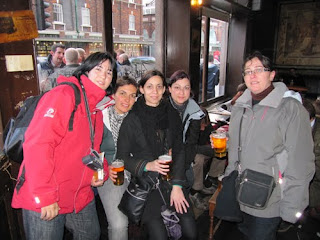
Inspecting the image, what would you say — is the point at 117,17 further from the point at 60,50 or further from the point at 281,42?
the point at 281,42

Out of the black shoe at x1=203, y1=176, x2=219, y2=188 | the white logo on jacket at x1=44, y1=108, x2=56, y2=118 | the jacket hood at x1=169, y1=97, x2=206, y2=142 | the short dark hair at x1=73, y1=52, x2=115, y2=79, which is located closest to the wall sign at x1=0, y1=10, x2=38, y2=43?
the short dark hair at x1=73, y1=52, x2=115, y2=79

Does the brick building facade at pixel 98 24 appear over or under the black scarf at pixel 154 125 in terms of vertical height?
over

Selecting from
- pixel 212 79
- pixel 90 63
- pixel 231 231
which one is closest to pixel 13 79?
pixel 90 63

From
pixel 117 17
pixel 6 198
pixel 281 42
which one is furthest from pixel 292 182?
pixel 281 42

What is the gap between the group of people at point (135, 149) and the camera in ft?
4.86

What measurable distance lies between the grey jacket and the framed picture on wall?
7.87 metres

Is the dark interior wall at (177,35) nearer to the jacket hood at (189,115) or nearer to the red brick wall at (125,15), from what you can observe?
the red brick wall at (125,15)

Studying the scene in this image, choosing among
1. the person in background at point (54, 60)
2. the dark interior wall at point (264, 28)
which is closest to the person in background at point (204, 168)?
the person in background at point (54, 60)

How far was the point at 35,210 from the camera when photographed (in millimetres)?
1546

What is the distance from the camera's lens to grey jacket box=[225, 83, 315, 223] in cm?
169

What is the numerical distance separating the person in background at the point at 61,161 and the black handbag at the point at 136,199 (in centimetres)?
29

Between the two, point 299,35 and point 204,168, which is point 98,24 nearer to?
point 204,168

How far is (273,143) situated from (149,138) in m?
1.01

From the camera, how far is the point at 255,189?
1771 mm
